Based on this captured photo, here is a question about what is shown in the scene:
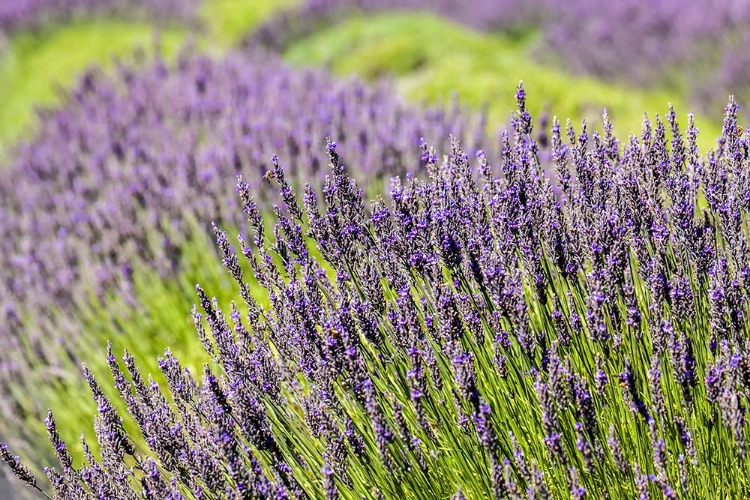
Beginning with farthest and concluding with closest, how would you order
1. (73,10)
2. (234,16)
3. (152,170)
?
(234,16), (73,10), (152,170)

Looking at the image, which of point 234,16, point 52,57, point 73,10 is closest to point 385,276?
point 52,57

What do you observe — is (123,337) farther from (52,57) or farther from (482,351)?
(52,57)

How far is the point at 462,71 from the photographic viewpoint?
856 centimetres

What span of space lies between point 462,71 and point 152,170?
4.04 meters

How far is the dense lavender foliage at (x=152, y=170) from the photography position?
16.2 feet

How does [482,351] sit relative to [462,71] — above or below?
below

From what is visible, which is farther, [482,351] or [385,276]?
[385,276]

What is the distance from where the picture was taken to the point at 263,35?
12750 mm

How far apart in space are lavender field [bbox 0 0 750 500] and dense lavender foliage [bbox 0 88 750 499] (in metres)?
0.01

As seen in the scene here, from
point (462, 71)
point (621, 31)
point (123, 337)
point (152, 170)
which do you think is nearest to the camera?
point (123, 337)

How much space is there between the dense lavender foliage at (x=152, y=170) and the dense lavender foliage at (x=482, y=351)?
7.50ft

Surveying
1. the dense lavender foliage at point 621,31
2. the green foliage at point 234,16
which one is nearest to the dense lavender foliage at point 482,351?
the dense lavender foliage at point 621,31

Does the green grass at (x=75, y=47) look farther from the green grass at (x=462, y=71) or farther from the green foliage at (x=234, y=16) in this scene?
the green grass at (x=462, y=71)

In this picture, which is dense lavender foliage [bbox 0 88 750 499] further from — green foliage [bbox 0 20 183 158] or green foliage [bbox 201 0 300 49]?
green foliage [bbox 201 0 300 49]
